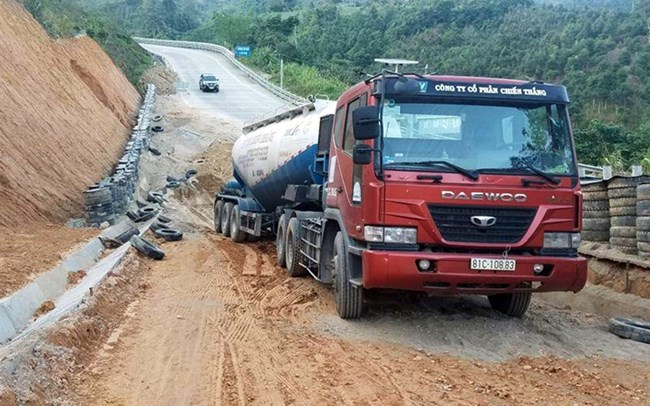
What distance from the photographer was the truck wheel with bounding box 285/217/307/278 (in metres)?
11.6

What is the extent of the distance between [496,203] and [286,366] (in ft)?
9.32

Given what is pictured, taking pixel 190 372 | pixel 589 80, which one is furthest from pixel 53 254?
pixel 589 80

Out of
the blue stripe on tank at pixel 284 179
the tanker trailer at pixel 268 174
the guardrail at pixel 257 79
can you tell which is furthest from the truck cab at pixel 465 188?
the guardrail at pixel 257 79

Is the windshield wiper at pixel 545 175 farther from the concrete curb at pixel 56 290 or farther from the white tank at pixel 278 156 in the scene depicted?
the concrete curb at pixel 56 290

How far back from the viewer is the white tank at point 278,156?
A: 11.8 m

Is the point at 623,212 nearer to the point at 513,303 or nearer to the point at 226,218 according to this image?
the point at 513,303

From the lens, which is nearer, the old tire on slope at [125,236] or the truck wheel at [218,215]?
the old tire on slope at [125,236]

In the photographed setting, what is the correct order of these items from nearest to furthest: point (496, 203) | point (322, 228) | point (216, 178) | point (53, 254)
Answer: point (496, 203) < point (322, 228) < point (53, 254) < point (216, 178)

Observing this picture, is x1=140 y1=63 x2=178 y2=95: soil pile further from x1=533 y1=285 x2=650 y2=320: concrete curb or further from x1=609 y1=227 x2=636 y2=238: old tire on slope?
x1=609 y1=227 x2=636 y2=238: old tire on slope

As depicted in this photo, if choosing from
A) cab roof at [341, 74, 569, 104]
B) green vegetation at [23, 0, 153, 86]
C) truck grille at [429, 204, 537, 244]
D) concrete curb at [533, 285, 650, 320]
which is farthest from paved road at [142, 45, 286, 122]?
truck grille at [429, 204, 537, 244]

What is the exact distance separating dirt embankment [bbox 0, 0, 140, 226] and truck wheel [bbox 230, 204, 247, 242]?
364 cm

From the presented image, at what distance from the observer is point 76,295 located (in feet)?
29.9

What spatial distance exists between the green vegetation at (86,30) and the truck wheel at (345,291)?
22269mm

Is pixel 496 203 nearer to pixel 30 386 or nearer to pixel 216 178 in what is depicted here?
pixel 30 386
